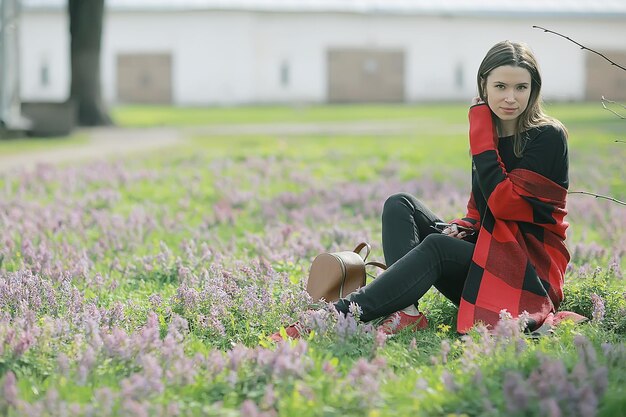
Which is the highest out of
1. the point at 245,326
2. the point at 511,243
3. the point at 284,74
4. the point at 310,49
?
the point at 310,49

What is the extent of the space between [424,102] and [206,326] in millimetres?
44471

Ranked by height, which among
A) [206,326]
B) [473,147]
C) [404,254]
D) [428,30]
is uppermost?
[428,30]

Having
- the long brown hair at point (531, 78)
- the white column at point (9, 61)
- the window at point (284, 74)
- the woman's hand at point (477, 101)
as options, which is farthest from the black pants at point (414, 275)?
the window at point (284, 74)

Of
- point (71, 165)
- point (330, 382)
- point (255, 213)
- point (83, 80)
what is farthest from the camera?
point (83, 80)

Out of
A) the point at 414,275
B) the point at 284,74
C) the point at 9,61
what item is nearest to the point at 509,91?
the point at 414,275

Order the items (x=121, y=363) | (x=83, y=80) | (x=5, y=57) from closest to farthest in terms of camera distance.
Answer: (x=121, y=363), (x=5, y=57), (x=83, y=80)

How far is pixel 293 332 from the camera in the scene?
4723 millimetres

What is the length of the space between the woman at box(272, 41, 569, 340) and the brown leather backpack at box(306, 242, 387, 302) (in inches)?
8.0

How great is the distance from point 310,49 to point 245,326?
145 ft

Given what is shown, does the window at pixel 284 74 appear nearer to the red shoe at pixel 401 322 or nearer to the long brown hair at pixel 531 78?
the long brown hair at pixel 531 78

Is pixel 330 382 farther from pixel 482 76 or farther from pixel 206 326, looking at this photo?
pixel 482 76

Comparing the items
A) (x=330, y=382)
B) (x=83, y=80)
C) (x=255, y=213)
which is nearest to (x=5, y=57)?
(x=83, y=80)

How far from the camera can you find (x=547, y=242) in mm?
5020

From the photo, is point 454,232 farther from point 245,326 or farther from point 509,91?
point 245,326
